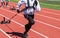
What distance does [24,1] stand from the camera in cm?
855

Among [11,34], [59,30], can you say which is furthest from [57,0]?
[11,34]

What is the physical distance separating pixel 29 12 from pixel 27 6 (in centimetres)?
28

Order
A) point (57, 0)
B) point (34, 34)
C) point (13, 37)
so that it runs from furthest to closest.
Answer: point (57, 0)
point (34, 34)
point (13, 37)

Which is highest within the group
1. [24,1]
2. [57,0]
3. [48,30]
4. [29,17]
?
[24,1]

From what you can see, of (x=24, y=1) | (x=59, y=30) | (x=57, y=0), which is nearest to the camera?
(x=24, y=1)

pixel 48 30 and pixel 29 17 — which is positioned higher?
pixel 29 17

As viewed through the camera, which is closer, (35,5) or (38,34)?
(35,5)

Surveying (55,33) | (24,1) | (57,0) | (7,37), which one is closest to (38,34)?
(55,33)

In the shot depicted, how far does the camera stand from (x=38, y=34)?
33.8 feet

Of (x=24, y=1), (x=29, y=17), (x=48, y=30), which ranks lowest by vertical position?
(x=48, y=30)

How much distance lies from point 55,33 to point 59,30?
738 mm

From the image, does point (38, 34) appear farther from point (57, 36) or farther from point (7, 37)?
point (7, 37)

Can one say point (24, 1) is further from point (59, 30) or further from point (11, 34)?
point (59, 30)

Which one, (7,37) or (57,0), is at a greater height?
(7,37)
